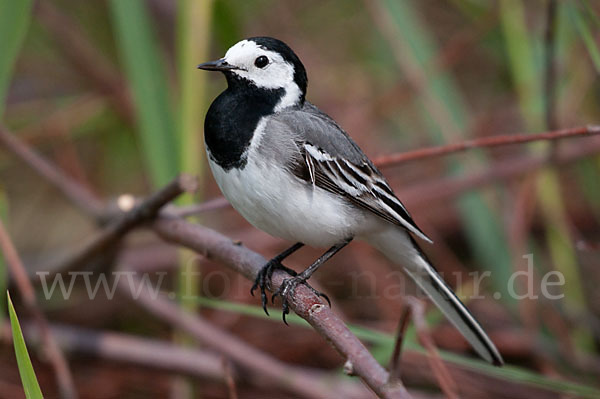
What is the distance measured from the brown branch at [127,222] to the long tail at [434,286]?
2.12 ft

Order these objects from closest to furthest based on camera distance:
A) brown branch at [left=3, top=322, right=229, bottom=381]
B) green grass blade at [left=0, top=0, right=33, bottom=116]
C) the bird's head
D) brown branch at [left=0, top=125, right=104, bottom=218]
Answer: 1. the bird's head
2. green grass blade at [left=0, top=0, right=33, bottom=116]
3. brown branch at [left=0, top=125, right=104, bottom=218]
4. brown branch at [left=3, top=322, right=229, bottom=381]

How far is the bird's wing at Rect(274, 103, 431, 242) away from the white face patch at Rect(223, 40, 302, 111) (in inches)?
2.6

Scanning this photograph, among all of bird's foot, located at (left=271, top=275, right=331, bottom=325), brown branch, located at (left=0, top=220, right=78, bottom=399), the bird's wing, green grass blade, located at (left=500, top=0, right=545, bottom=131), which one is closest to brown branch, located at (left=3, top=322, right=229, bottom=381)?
brown branch, located at (left=0, top=220, right=78, bottom=399)

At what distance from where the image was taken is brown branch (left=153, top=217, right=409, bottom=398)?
51.7 inches

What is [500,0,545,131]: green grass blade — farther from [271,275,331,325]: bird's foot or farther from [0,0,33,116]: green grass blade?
[0,0,33,116]: green grass blade

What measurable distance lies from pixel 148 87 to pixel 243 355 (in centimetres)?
103

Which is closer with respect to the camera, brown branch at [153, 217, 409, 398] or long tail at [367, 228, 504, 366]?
brown branch at [153, 217, 409, 398]

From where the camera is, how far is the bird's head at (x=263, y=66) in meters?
1.88

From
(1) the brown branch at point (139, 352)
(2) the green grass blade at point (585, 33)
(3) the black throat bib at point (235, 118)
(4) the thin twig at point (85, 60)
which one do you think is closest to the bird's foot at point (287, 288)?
(3) the black throat bib at point (235, 118)

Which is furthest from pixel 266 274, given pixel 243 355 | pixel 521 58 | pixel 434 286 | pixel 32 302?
pixel 521 58

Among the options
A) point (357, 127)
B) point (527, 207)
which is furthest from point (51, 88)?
point (527, 207)

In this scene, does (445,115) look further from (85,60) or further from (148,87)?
(85,60)

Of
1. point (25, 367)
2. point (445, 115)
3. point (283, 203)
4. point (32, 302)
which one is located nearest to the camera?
point (25, 367)

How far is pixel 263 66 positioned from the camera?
1.91 meters
